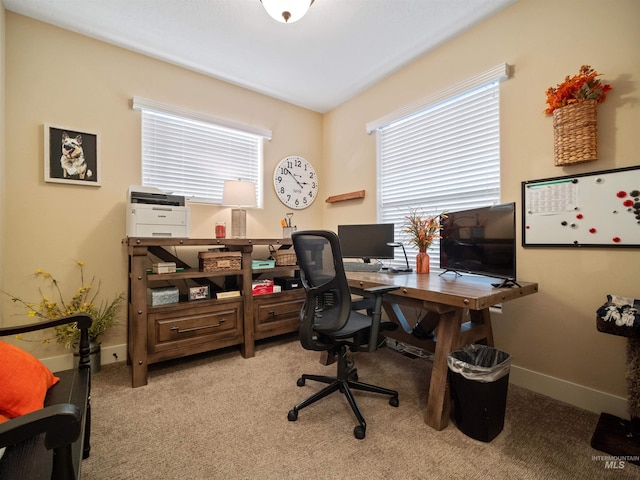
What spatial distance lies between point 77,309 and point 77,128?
1.51 metres

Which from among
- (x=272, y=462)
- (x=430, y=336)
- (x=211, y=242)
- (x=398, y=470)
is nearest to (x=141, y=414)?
(x=272, y=462)

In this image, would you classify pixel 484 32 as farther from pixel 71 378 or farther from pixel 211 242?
pixel 71 378

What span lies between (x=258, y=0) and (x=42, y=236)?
2.47m

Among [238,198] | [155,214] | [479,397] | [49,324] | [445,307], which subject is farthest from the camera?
[238,198]

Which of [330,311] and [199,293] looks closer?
[330,311]

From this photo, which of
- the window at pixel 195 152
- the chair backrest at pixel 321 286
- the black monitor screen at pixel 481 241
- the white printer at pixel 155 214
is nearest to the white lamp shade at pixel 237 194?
the window at pixel 195 152

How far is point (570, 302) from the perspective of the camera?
1873 mm

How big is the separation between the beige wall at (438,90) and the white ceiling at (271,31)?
0.12 meters

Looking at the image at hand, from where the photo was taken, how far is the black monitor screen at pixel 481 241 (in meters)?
1.74

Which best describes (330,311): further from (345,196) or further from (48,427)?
(345,196)

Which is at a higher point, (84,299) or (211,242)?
(211,242)

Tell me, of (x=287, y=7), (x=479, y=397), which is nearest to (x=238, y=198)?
(x=287, y=7)

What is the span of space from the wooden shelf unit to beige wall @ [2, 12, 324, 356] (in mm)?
457

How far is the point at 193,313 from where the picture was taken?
238 cm
